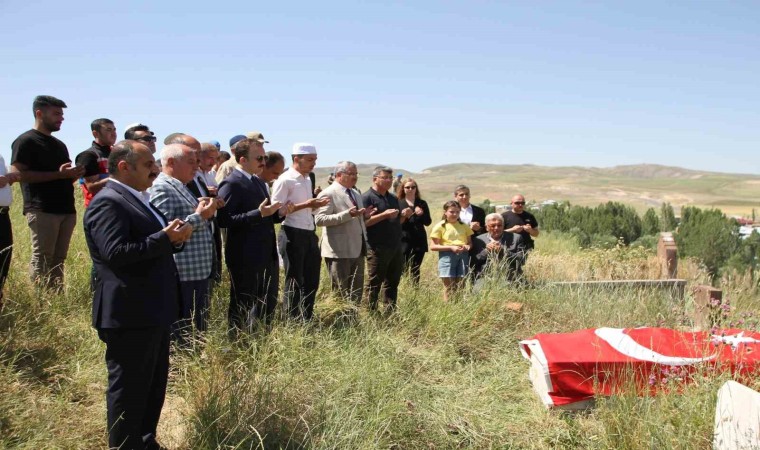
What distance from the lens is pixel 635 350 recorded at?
442 cm

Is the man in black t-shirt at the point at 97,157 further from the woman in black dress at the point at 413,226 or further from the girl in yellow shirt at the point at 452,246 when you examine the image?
the girl in yellow shirt at the point at 452,246

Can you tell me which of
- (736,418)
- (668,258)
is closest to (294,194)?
(736,418)

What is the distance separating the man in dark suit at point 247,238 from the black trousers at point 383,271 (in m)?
1.61

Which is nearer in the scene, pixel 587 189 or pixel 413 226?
pixel 413 226

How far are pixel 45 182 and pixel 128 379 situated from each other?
3.14 meters

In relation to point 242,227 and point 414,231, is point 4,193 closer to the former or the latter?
point 242,227

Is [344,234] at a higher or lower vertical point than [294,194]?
lower

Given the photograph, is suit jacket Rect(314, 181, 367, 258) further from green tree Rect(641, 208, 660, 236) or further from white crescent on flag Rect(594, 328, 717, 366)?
green tree Rect(641, 208, 660, 236)

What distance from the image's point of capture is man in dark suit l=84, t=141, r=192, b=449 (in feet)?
10.4

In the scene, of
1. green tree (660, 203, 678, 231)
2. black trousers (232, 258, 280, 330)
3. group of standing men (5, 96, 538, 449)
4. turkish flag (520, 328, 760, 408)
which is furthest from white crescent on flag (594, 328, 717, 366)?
green tree (660, 203, 678, 231)

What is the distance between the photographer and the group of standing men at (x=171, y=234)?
3.24 metres

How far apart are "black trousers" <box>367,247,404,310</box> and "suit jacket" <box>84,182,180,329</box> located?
3.55m

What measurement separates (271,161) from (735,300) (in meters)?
5.45

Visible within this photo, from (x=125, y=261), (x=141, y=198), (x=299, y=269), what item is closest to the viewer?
(x=125, y=261)
